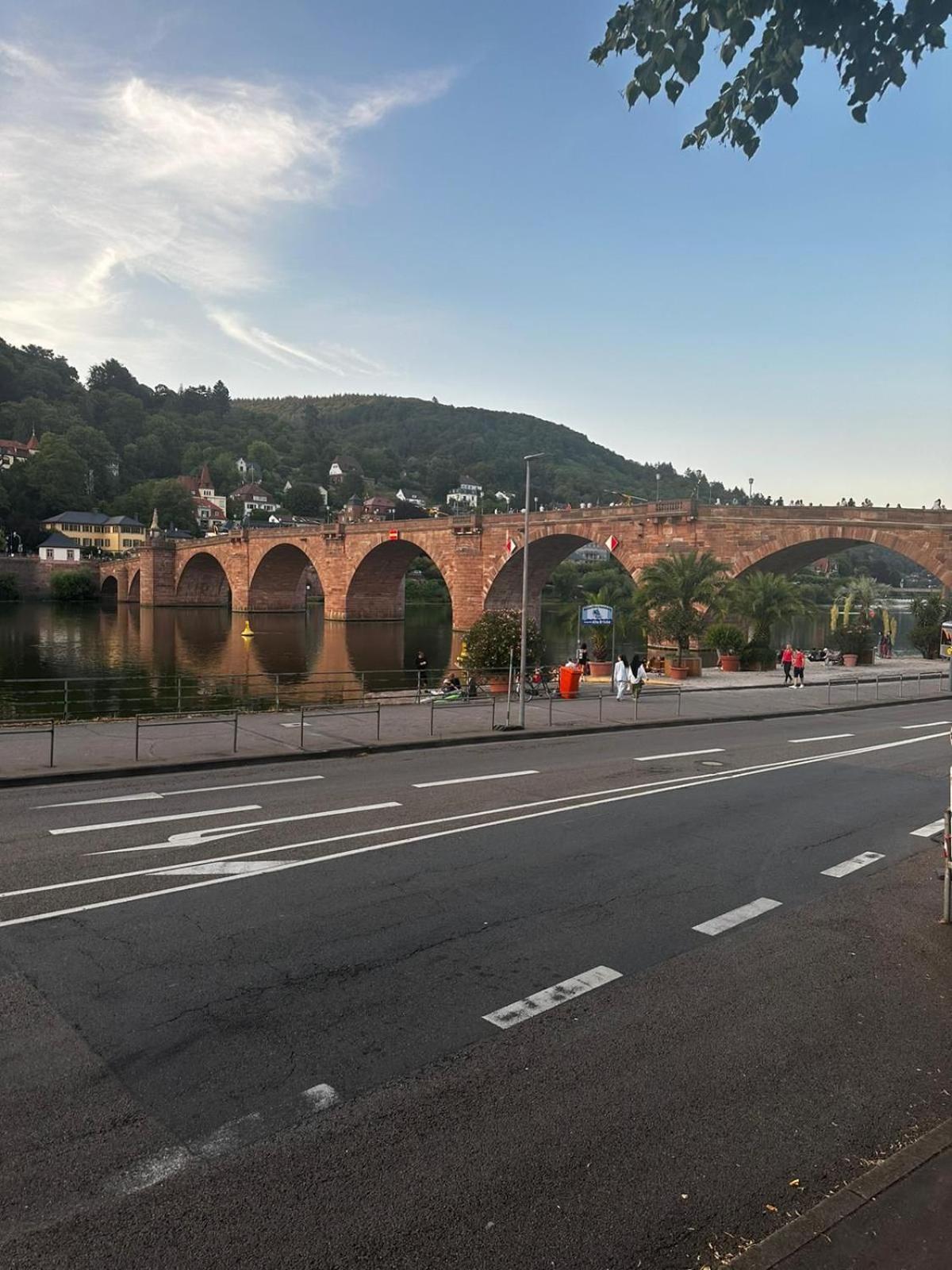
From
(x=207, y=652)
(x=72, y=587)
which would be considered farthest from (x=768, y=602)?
(x=72, y=587)

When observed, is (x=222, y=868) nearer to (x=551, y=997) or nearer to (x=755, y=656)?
(x=551, y=997)

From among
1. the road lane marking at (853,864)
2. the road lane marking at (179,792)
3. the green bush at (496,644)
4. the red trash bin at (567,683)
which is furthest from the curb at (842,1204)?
the green bush at (496,644)

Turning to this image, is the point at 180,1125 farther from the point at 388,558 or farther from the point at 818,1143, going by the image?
the point at 388,558

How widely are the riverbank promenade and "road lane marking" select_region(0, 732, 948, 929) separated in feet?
18.3

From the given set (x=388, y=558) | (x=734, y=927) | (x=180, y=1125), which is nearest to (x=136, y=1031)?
(x=180, y=1125)

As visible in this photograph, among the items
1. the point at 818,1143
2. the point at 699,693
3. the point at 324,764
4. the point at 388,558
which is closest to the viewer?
the point at 818,1143

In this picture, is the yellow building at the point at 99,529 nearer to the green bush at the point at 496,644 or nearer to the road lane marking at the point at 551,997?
the green bush at the point at 496,644

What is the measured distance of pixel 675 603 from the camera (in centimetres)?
4066

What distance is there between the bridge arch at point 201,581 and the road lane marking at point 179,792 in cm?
9730

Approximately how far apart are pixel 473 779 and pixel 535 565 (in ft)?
188

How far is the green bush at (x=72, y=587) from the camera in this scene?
110 meters

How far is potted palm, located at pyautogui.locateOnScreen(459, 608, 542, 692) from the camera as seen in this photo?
93.5ft

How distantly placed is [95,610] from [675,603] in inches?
3178

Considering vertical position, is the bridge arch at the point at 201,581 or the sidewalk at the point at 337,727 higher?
the bridge arch at the point at 201,581
